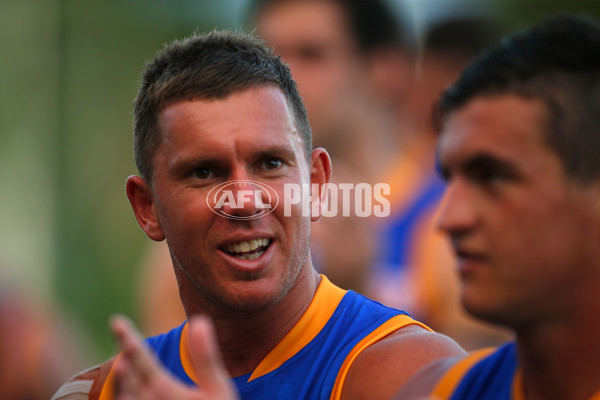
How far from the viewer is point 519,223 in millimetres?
2172

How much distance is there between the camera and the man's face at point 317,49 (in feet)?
19.9

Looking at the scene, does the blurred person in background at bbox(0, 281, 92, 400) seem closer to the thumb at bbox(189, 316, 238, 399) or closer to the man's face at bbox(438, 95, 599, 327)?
the thumb at bbox(189, 316, 238, 399)

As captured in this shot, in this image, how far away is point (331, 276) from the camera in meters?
5.50

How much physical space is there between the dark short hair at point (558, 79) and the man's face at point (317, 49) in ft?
12.0

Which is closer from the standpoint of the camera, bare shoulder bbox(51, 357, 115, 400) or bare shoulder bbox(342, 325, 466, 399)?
bare shoulder bbox(342, 325, 466, 399)

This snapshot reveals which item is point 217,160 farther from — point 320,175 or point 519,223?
point 519,223

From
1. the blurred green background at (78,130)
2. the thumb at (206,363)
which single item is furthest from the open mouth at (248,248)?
the blurred green background at (78,130)

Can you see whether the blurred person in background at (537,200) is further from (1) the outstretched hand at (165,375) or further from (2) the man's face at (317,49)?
(2) the man's face at (317,49)

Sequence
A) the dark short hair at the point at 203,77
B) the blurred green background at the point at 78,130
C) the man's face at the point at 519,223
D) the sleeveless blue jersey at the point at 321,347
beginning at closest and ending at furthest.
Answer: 1. the man's face at the point at 519,223
2. the sleeveless blue jersey at the point at 321,347
3. the dark short hair at the point at 203,77
4. the blurred green background at the point at 78,130

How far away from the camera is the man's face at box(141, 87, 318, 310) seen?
10.7 feet

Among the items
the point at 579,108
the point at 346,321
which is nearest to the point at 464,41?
the point at 346,321

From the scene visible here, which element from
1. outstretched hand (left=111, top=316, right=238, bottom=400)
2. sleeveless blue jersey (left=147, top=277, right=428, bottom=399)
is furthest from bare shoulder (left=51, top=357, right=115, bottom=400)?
outstretched hand (left=111, top=316, right=238, bottom=400)

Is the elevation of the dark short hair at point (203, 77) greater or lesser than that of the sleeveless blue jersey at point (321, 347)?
greater

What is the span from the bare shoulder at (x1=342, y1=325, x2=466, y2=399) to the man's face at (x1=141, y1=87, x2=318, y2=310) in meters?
0.38
